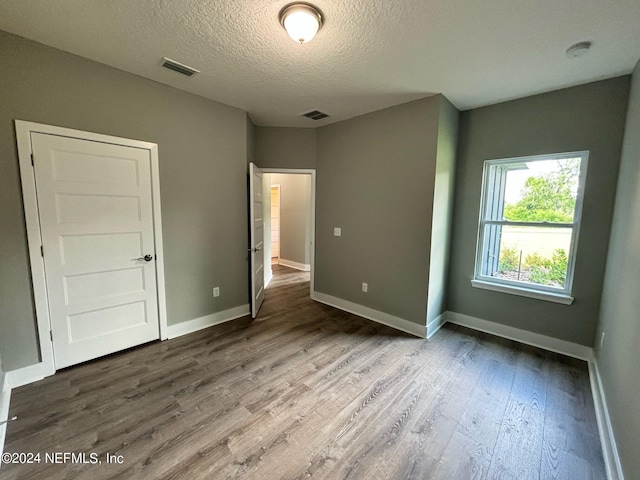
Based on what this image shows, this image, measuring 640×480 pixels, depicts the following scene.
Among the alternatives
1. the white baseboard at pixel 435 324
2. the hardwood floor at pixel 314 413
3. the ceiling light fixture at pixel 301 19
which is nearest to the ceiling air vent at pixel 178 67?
the ceiling light fixture at pixel 301 19

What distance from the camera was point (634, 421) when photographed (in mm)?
1280

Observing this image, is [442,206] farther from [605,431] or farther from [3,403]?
[3,403]

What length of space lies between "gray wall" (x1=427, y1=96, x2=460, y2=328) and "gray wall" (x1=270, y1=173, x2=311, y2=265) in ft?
10.7

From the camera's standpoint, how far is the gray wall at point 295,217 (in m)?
6.11

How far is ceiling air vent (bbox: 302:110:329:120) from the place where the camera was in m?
3.35

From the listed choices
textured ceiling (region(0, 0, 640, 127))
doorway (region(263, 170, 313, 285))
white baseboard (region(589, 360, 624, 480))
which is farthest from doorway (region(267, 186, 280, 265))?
white baseboard (region(589, 360, 624, 480))

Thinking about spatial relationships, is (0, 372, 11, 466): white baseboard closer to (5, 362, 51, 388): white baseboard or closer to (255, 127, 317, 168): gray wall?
(5, 362, 51, 388): white baseboard

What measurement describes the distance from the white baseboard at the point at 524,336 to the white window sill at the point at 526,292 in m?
0.41

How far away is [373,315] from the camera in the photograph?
348 centimetres

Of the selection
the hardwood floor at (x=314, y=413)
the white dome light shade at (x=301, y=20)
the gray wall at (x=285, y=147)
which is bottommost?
the hardwood floor at (x=314, y=413)

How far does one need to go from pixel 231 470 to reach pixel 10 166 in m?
2.65

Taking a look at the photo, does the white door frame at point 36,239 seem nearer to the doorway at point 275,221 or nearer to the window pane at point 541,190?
the window pane at point 541,190

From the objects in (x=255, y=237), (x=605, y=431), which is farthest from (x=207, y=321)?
(x=605, y=431)

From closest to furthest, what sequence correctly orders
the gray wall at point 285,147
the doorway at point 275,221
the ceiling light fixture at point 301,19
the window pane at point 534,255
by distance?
the ceiling light fixture at point 301,19, the window pane at point 534,255, the gray wall at point 285,147, the doorway at point 275,221
